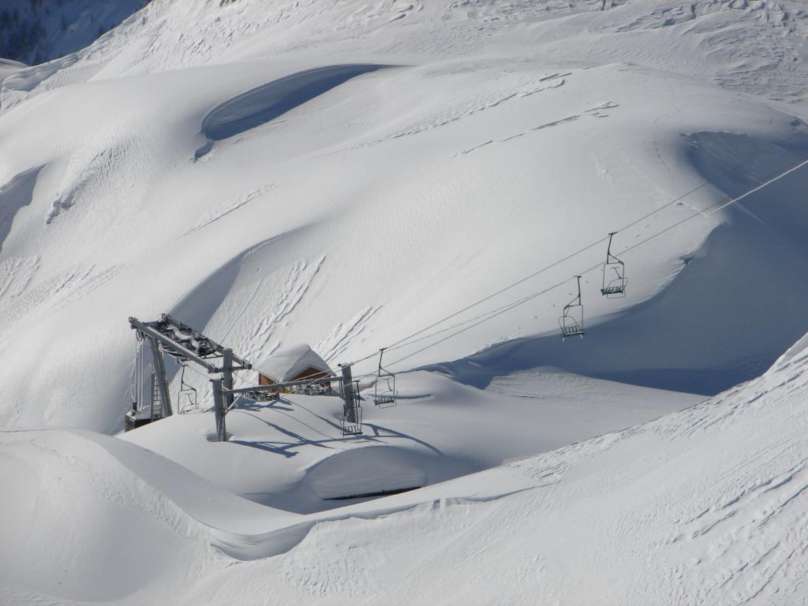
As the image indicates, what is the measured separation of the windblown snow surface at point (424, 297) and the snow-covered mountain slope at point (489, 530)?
1.6 inches

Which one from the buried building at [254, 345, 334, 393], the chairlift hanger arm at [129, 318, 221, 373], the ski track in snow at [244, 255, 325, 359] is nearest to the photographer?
the buried building at [254, 345, 334, 393]

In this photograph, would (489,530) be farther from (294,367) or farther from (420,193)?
(420,193)

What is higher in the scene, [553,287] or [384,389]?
[384,389]

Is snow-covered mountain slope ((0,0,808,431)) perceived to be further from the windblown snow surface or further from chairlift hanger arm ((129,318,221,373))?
chairlift hanger arm ((129,318,221,373))

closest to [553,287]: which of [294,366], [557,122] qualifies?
[294,366]

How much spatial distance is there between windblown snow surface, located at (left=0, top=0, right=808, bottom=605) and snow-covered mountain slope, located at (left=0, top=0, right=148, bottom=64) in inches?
1320

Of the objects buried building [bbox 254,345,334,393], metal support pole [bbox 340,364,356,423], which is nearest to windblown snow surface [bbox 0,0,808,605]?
metal support pole [bbox 340,364,356,423]

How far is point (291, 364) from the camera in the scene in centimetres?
2728

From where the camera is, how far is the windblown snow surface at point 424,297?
13.4m

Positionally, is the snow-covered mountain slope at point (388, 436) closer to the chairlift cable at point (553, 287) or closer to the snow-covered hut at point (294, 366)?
the snow-covered hut at point (294, 366)

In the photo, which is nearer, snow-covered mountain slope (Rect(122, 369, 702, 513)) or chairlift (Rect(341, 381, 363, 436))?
snow-covered mountain slope (Rect(122, 369, 702, 513))

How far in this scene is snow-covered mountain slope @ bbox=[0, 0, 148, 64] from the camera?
10756 cm

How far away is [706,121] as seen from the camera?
40.7 m

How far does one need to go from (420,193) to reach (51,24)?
7986cm
